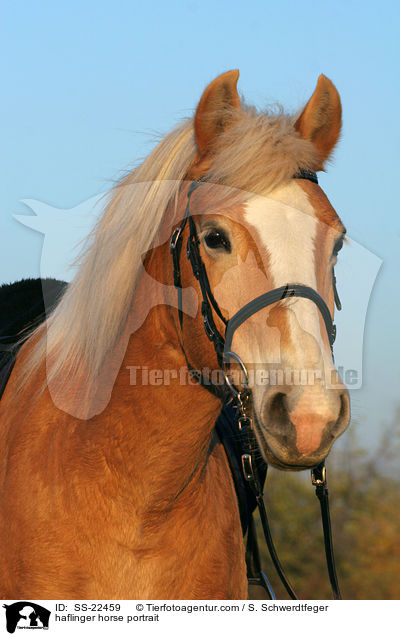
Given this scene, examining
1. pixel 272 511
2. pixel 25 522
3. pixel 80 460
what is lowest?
pixel 272 511

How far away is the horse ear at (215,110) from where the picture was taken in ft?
8.12

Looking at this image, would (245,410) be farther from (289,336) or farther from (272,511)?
(272,511)

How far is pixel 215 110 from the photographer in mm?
2529

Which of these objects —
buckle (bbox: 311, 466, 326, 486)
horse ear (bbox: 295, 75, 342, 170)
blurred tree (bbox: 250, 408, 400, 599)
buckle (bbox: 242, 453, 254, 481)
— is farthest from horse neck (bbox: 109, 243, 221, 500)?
blurred tree (bbox: 250, 408, 400, 599)

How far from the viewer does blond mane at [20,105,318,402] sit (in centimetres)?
241

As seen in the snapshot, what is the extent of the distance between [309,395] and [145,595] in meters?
1.31

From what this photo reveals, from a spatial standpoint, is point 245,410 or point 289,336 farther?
point 245,410

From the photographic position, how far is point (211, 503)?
289 centimetres

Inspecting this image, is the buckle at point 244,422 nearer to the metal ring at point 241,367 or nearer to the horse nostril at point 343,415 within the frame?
the metal ring at point 241,367

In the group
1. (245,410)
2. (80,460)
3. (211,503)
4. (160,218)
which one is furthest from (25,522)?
(160,218)

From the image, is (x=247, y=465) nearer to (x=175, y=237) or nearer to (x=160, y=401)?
(x=160, y=401)

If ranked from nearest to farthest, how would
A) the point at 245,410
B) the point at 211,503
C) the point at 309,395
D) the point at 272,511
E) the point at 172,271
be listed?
the point at 309,395
the point at 245,410
the point at 172,271
the point at 211,503
the point at 272,511

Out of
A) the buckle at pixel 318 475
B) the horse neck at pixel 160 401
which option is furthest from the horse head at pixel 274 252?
the buckle at pixel 318 475
